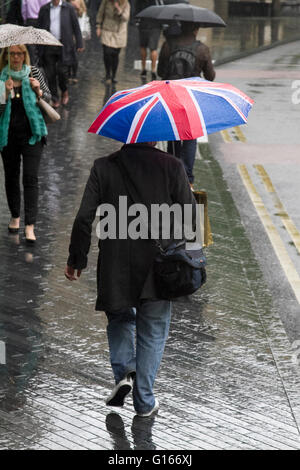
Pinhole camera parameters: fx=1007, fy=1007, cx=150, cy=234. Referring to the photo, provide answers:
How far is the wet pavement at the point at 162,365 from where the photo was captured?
5930 mm

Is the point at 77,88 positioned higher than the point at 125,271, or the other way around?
the point at 125,271

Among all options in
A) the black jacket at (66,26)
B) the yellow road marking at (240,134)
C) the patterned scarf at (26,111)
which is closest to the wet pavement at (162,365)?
the patterned scarf at (26,111)

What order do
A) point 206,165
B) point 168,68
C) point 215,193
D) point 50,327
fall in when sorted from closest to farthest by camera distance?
point 50,327 < point 168,68 < point 215,193 < point 206,165

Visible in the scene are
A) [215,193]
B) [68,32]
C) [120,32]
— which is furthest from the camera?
[120,32]

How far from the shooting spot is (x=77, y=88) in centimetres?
1959

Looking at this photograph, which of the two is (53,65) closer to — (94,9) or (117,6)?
(117,6)

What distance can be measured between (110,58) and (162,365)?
13.5 metres

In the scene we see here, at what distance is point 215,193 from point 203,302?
431 cm

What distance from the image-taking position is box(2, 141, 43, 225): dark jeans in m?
9.63

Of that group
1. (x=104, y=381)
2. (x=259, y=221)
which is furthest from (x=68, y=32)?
(x=104, y=381)

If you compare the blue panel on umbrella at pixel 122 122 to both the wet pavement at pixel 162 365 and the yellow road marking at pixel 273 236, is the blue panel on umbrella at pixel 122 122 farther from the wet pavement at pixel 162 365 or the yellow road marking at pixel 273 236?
the yellow road marking at pixel 273 236

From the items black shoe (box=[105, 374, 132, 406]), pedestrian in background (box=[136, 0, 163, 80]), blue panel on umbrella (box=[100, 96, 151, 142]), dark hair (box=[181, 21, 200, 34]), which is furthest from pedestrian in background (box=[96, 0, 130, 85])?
black shoe (box=[105, 374, 132, 406])
